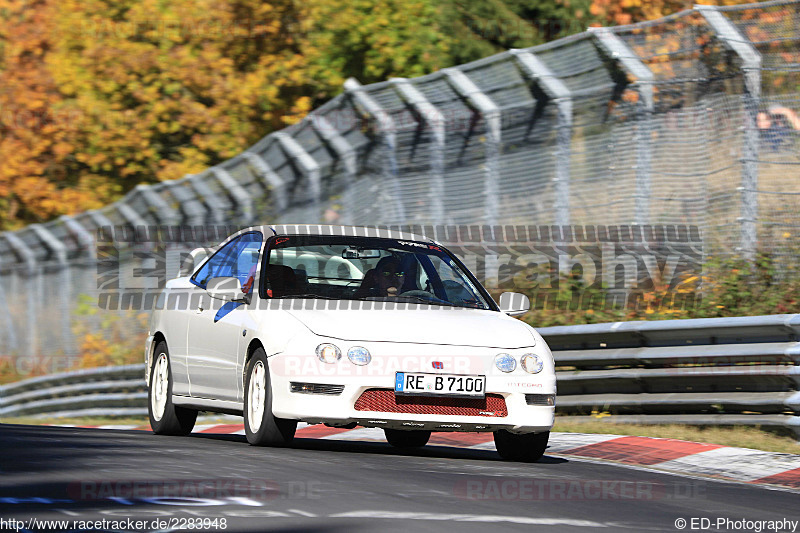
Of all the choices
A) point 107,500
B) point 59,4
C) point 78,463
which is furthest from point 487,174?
point 59,4

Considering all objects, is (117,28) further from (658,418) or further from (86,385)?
(658,418)

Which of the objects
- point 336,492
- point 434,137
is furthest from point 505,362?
point 434,137

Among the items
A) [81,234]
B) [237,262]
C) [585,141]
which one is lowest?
[237,262]

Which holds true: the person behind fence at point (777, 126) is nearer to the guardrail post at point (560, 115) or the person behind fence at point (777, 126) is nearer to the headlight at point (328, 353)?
the guardrail post at point (560, 115)

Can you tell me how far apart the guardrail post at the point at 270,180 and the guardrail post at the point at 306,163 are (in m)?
0.52

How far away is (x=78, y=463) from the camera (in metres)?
7.93

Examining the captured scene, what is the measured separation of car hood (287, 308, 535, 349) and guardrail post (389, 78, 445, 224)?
7409 mm

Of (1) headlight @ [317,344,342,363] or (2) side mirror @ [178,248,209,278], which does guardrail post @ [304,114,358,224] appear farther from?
(1) headlight @ [317,344,342,363]

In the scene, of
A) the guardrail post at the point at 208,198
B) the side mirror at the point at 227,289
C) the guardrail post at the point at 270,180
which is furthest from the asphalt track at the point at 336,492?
the guardrail post at the point at 208,198

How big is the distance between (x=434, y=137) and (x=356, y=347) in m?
8.38

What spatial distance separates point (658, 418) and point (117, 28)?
1949cm

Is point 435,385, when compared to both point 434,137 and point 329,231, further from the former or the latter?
point 434,137

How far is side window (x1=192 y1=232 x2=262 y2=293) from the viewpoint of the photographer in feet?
34.5

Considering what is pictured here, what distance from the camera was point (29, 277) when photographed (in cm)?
2616
